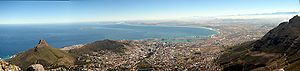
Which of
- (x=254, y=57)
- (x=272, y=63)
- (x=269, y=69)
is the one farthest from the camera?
(x=254, y=57)

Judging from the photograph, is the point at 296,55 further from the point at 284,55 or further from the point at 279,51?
the point at 279,51

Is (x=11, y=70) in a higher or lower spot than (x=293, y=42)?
higher

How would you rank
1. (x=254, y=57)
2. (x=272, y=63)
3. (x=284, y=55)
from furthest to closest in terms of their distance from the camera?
1. (x=254, y=57)
2. (x=284, y=55)
3. (x=272, y=63)

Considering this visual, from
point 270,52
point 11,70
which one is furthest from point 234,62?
point 11,70

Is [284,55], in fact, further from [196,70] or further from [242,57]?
[196,70]

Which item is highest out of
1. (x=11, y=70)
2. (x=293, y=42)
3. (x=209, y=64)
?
(x=11, y=70)

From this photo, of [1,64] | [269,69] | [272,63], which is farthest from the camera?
[272,63]

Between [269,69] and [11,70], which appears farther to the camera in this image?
[269,69]

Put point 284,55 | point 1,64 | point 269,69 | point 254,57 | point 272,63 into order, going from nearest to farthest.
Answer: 1. point 1,64
2. point 269,69
3. point 272,63
4. point 284,55
5. point 254,57

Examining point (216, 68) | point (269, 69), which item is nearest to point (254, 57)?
point (216, 68)
